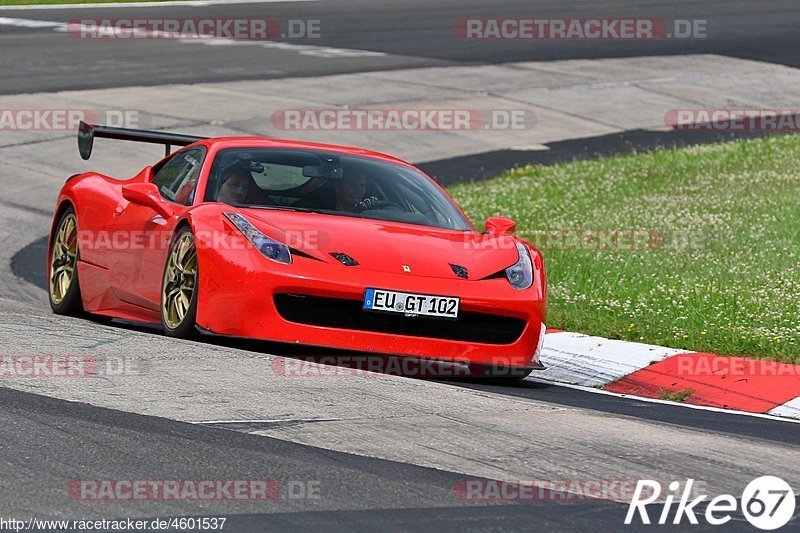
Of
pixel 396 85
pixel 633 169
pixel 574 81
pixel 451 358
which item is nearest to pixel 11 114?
pixel 396 85

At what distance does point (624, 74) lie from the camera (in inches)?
992

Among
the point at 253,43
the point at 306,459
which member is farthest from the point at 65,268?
the point at 253,43

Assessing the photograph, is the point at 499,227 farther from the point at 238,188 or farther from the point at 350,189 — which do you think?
the point at 238,188

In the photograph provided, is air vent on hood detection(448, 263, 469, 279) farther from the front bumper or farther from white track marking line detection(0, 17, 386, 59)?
white track marking line detection(0, 17, 386, 59)

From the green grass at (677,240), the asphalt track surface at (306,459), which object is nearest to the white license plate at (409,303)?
the asphalt track surface at (306,459)

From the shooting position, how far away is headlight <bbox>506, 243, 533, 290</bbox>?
8000 mm

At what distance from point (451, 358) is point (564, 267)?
4043 mm

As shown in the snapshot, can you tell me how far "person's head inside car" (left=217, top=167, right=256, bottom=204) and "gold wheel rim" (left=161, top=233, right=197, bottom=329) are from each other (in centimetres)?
48

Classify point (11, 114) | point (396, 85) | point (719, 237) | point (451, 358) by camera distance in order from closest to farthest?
point (451, 358) → point (719, 237) → point (11, 114) → point (396, 85)

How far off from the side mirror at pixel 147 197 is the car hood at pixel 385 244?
0.69m

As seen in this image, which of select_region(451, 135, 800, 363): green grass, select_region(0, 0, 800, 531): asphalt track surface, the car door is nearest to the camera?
select_region(0, 0, 800, 531): asphalt track surface

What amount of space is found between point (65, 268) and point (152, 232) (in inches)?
57.7

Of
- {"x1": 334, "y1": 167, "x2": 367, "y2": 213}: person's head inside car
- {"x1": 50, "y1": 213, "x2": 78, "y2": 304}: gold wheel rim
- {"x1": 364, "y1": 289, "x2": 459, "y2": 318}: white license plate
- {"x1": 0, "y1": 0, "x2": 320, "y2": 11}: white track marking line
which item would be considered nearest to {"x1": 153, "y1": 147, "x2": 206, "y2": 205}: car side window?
{"x1": 50, "y1": 213, "x2": 78, "y2": 304}: gold wheel rim

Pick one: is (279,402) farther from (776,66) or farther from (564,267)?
(776,66)
